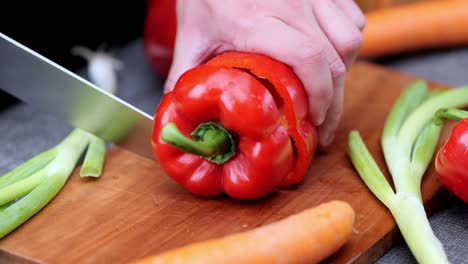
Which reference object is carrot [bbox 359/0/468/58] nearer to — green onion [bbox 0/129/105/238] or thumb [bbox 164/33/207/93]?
thumb [bbox 164/33/207/93]

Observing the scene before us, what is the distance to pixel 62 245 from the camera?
1417 mm

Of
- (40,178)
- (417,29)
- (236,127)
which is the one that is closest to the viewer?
(236,127)

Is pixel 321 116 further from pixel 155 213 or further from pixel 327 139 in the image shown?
pixel 155 213

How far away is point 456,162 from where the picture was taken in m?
1.49

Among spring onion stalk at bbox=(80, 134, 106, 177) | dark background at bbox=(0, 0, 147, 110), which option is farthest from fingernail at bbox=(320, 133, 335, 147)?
dark background at bbox=(0, 0, 147, 110)

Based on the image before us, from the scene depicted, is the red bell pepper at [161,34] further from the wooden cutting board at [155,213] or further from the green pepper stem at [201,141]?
the green pepper stem at [201,141]

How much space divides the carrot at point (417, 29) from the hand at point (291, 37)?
79 cm

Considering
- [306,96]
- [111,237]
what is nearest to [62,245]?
[111,237]

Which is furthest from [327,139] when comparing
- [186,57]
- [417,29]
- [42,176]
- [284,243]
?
[417,29]

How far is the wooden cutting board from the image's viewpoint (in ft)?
4.61

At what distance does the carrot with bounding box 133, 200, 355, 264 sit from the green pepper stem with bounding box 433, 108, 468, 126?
39 centimetres

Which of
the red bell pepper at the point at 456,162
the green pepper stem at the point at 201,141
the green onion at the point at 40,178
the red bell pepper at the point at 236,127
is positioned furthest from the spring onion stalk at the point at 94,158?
the red bell pepper at the point at 456,162

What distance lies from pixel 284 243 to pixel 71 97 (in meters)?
0.64

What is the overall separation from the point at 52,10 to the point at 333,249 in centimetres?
129
